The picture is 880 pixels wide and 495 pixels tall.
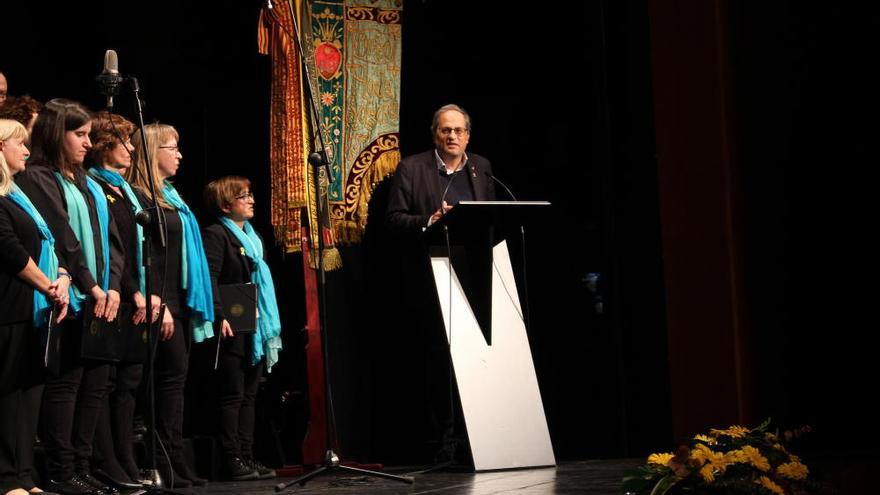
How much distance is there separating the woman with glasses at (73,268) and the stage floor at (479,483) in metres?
0.42

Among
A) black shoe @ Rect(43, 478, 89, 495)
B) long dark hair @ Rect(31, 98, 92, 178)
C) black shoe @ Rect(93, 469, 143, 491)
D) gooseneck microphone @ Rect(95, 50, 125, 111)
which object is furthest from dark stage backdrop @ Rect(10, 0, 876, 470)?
gooseneck microphone @ Rect(95, 50, 125, 111)

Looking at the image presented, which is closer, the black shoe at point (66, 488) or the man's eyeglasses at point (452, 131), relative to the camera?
the black shoe at point (66, 488)

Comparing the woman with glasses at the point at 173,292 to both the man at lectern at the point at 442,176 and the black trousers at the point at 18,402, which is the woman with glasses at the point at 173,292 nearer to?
the black trousers at the point at 18,402

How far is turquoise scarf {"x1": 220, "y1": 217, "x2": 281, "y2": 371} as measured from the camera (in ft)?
15.3

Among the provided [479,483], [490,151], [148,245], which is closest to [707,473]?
[479,483]

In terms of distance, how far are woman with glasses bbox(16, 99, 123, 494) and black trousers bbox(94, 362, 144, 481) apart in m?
0.13

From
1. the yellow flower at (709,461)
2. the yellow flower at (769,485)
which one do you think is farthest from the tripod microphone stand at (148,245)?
the yellow flower at (769,485)

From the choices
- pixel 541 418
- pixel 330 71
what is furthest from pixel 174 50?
pixel 541 418

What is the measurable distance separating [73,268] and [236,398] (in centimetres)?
109

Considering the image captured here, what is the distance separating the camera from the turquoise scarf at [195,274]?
4.16m

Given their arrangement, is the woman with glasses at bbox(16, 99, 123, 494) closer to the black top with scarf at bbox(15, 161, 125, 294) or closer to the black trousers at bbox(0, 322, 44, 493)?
the black top with scarf at bbox(15, 161, 125, 294)

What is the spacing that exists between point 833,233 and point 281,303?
3.15m

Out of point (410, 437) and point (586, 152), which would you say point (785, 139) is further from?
point (410, 437)

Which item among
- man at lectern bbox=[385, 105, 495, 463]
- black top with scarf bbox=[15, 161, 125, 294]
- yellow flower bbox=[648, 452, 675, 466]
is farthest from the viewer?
man at lectern bbox=[385, 105, 495, 463]
